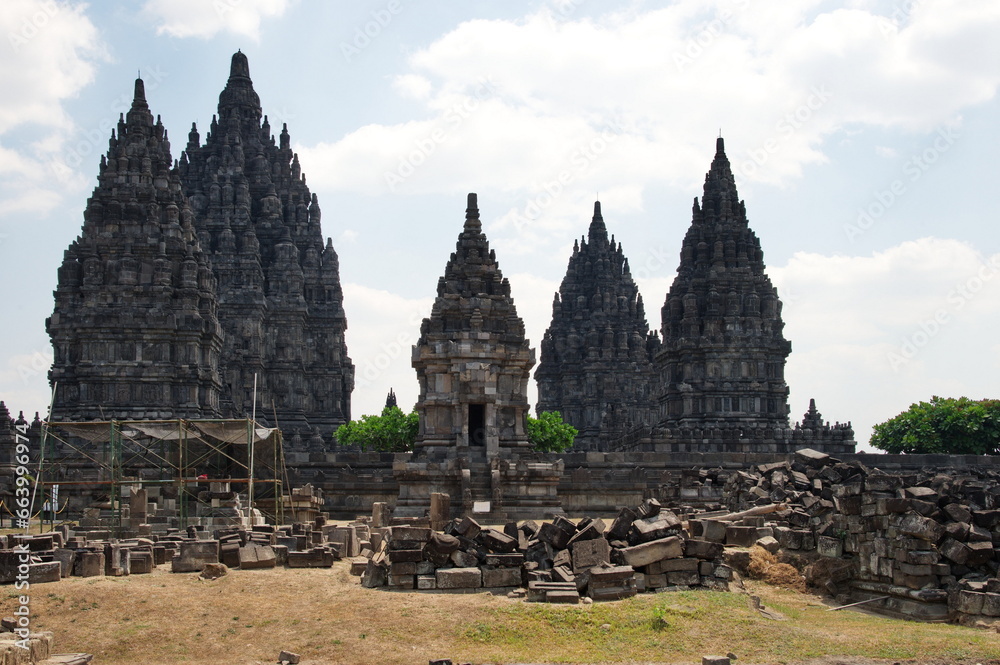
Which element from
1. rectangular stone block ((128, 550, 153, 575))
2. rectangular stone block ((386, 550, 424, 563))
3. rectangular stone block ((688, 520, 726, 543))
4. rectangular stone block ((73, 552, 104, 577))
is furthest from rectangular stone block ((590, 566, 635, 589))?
rectangular stone block ((73, 552, 104, 577))

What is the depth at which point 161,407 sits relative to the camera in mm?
45344

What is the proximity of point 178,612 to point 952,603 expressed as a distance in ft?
38.6

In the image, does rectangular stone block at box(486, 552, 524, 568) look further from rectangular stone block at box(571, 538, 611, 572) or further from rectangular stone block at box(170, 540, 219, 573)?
rectangular stone block at box(170, 540, 219, 573)

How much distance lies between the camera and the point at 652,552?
18.0 meters

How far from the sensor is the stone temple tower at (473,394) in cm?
3359

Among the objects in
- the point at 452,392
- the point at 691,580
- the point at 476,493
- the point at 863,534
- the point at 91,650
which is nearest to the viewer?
the point at 91,650

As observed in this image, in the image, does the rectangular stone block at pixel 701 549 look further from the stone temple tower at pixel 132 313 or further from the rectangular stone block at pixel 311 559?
the stone temple tower at pixel 132 313

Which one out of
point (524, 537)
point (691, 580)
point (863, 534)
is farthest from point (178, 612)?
point (863, 534)

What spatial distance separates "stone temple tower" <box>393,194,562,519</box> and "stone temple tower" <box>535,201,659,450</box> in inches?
1193

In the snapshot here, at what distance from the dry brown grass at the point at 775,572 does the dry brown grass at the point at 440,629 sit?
71.4 inches

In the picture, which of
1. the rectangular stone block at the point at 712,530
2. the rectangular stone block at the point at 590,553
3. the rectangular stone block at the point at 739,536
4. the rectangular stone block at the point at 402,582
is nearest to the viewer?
the rectangular stone block at the point at 590,553

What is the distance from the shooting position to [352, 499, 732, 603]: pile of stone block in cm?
1778

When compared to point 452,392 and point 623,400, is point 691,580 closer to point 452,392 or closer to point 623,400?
point 452,392

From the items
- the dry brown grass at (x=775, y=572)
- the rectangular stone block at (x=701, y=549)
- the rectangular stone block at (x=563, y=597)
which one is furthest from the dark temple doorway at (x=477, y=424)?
the rectangular stone block at (x=563, y=597)
